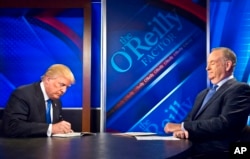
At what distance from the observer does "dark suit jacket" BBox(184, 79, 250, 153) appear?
2373 millimetres

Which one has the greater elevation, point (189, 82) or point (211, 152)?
point (189, 82)

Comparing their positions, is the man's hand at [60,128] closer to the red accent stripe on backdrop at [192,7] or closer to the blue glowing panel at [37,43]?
the blue glowing panel at [37,43]

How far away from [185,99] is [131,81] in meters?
0.61

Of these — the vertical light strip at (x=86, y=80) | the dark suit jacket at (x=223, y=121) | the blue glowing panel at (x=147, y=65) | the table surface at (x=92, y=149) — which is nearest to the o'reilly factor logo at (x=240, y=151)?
the table surface at (x=92, y=149)

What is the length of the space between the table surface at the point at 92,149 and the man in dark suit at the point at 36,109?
0.76 feet

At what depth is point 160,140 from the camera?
2.25 m

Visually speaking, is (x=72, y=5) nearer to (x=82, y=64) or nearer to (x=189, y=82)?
(x=82, y=64)

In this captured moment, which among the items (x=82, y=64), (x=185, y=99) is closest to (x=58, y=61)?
(x=82, y=64)

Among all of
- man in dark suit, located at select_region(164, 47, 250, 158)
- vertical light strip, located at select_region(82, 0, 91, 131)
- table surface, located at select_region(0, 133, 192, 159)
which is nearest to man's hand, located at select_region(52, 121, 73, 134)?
table surface, located at select_region(0, 133, 192, 159)

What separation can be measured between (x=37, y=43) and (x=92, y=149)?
2.42 metres

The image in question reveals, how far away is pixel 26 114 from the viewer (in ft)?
8.27

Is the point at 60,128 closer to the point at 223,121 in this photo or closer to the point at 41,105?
the point at 41,105

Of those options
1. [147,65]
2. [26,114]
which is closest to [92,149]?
[26,114]

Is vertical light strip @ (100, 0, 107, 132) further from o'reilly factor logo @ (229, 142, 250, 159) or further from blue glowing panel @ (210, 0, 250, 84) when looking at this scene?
o'reilly factor logo @ (229, 142, 250, 159)
